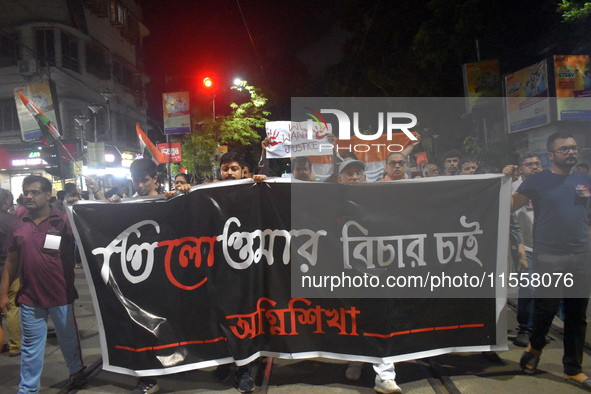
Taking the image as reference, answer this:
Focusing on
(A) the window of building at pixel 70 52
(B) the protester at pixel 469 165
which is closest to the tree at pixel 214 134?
(A) the window of building at pixel 70 52

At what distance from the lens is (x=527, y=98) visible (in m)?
14.7

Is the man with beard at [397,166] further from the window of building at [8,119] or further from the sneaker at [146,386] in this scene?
the window of building at [8,119]

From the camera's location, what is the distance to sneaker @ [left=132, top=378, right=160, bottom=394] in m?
3.63

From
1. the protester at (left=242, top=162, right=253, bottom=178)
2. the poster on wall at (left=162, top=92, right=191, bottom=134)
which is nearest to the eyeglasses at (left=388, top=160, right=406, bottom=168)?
the protester at (left=242, top=162, right=253, bottom=178)

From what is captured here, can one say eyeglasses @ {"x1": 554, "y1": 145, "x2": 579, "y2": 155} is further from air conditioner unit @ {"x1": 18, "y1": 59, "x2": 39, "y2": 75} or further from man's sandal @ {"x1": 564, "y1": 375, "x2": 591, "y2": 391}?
air conditioner unit @ {"x1": 18, "y1": 59, "x2": 39, "y2": 75}

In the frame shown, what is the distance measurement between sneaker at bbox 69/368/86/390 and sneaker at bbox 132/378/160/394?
55 centimetres

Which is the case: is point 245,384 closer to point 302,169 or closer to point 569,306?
point 302,169

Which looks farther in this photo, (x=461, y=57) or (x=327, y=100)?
(x=327, y=100)

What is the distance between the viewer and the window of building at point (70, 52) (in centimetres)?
2725

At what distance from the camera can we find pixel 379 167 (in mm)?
8789

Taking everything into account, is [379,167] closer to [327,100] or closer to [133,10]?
[327,100]

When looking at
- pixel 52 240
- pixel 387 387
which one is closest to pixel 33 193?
pixel 52 240

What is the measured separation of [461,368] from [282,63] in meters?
38.6

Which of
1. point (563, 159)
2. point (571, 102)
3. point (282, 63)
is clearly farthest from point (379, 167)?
point (282, 63)
